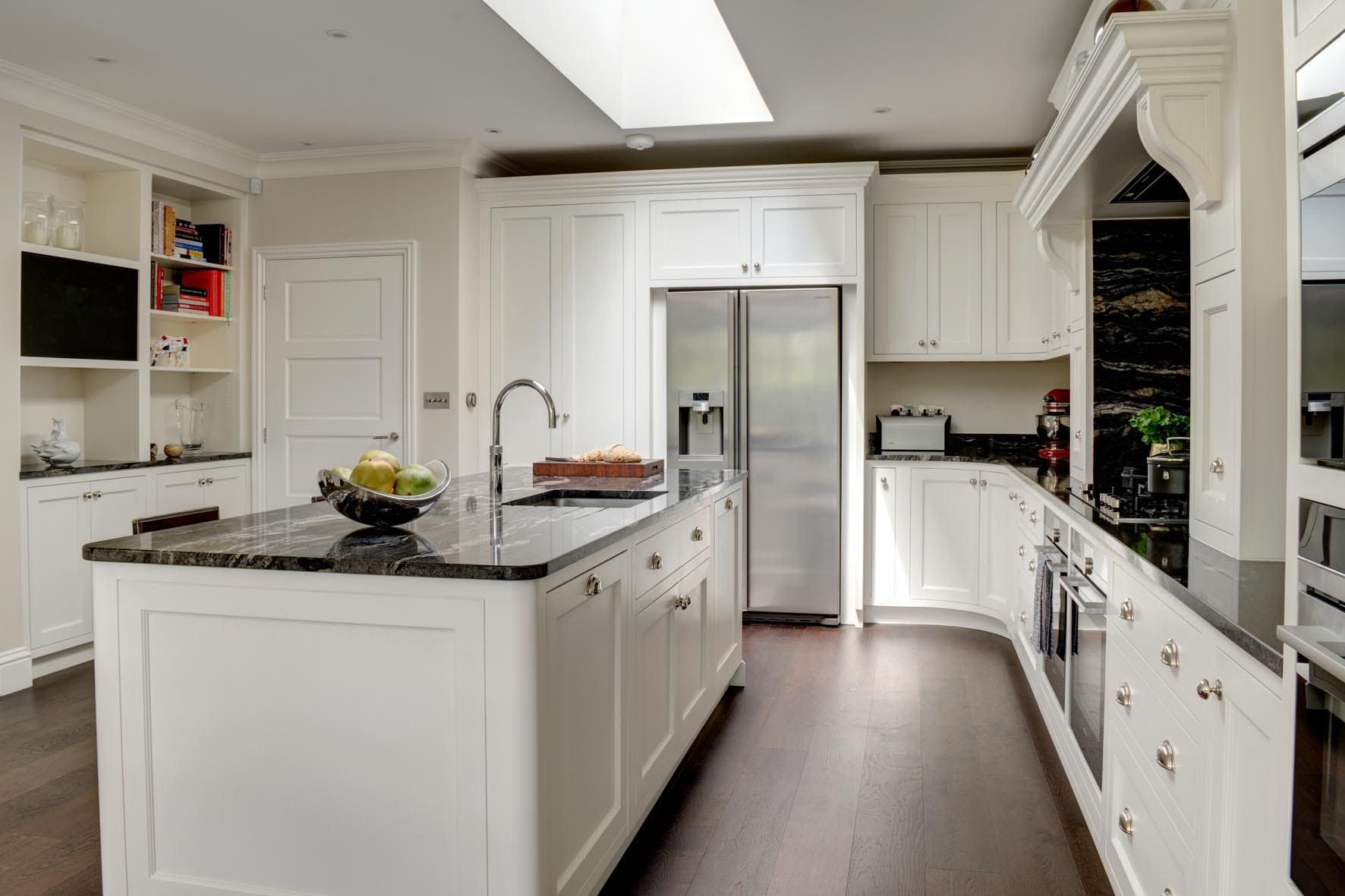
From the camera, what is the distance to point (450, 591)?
69.4 inches

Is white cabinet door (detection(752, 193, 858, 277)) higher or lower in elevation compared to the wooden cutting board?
higher

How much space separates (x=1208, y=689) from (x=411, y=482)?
5.13 feet

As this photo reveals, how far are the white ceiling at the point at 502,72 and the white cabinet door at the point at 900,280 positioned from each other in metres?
0.39

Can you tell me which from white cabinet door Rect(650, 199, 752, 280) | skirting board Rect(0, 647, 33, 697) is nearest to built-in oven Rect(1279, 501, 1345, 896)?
white cabinet door Rect(650, 199, 752, 280)

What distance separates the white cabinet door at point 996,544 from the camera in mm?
4586

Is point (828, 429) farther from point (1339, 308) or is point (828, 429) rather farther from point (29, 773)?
point (1339, 308)

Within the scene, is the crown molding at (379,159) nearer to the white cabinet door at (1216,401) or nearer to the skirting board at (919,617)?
the skirting board at (919,617)

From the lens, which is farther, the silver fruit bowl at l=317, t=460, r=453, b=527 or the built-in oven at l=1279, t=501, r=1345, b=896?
the silver fruit bowl at l=317, t=460, r=453, b=527

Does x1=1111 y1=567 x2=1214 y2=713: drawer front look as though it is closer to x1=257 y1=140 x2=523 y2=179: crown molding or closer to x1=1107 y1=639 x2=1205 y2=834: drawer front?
x1=1107 y1=639 x2=1205 y2=834: drawer front

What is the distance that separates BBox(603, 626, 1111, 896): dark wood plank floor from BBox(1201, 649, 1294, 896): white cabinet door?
943 millimetres

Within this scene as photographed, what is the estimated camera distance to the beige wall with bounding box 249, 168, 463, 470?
5141 mm

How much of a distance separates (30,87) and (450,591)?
3553 mm

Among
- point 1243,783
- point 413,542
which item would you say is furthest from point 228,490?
point 1243,783

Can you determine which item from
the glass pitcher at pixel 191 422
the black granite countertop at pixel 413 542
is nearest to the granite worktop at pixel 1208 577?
the black granite countertop at pixel 413 542
